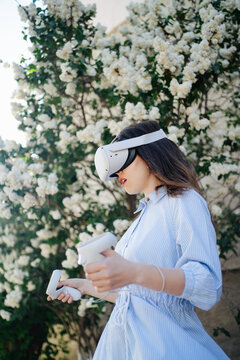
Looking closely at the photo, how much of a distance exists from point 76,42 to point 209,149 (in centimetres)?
155

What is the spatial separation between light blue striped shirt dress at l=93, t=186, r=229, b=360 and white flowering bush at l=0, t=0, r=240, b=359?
1.26m

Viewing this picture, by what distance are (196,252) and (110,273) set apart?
347 mm

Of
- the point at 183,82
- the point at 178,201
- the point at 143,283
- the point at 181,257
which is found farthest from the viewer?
the point at 183,82

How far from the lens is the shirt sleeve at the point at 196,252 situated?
3.66 feet

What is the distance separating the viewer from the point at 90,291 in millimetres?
1600

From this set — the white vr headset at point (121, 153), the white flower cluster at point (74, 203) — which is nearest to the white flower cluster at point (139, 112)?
the white flower cluster at point (74, 203)

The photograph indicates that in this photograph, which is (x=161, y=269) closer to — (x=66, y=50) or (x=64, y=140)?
(x=64, y=140)

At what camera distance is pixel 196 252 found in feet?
3.86

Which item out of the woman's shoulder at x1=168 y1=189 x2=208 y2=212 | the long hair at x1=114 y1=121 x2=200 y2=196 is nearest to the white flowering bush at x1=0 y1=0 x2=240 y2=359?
the long hair at x1=114 y1=121 x2=200 y2=196

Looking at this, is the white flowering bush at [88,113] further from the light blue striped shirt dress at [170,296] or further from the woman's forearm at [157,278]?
the woman's forearm at [157,278]

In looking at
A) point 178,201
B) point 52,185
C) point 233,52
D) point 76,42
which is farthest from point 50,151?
point 178,201

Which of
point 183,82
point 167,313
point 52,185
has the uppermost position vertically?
point 183,82

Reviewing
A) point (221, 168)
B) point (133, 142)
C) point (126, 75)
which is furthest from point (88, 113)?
point (133, 142)

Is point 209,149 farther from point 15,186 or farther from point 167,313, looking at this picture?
point 167,313
